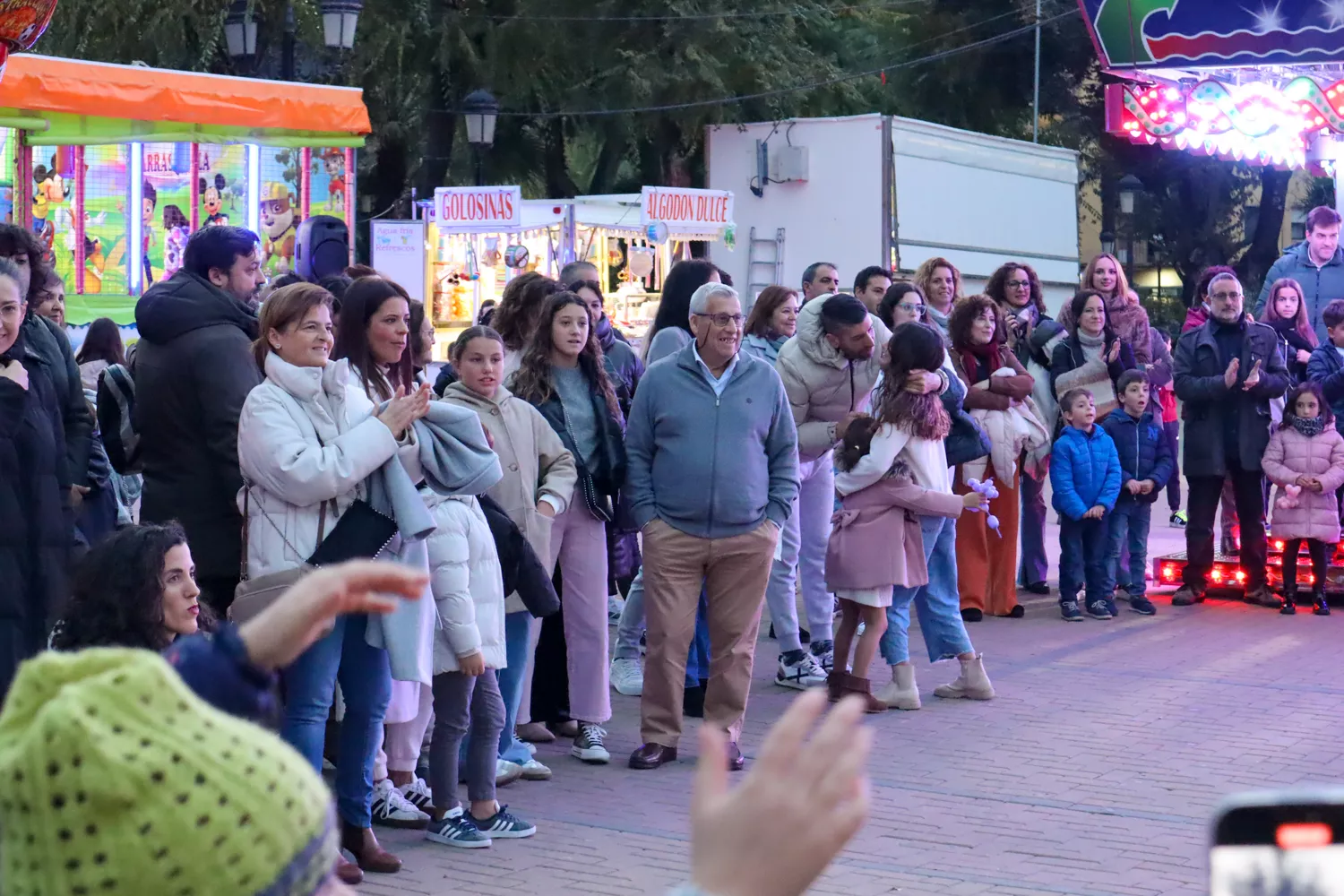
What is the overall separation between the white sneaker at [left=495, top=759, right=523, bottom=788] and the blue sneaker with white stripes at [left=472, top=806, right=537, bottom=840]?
2.47 ft

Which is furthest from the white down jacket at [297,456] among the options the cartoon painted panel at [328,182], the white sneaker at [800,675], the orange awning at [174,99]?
the cartoon painted panel at [328,182]

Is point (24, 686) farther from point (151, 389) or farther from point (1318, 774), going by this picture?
point (1318, 774)

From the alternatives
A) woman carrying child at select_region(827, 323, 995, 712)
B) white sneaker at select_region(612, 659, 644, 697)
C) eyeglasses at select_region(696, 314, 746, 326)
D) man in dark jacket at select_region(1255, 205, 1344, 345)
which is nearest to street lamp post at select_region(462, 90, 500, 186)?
man in dark jacket at select_region(1255, 205, 1344, 345)

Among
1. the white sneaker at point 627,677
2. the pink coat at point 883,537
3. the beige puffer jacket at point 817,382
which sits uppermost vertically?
the beige puffer jacket at point 817,382

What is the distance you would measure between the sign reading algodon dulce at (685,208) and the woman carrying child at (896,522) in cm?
1175

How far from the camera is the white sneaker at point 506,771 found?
760 cm

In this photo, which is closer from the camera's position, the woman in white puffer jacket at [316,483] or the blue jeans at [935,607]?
the woman in white puffer jacket at [316,483]

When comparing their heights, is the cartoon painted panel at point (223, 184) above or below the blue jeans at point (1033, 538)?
above

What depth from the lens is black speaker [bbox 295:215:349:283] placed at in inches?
406

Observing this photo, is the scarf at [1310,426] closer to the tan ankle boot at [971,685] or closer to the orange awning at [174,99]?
the tan ankle boot at [971,685]

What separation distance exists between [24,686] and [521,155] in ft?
97.8

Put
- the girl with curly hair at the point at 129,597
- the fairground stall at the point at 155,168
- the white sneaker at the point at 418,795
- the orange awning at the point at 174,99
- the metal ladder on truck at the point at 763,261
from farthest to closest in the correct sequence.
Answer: the metal ladder on truck at the point at 763,261
the fairground stall at the point at 155,168
the orange awning at the point at 174,99
the white sneaker at the point at 418,795
the girl with curly hair at the point at 129,597

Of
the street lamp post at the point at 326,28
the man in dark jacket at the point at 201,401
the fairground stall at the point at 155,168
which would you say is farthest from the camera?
the street lamp post at the point at 326,28

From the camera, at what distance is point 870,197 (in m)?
21.5
